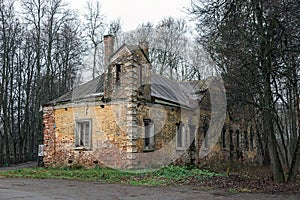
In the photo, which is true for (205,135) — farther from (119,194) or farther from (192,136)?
(119,194)

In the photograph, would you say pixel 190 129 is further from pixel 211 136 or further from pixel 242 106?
pixel 242 106

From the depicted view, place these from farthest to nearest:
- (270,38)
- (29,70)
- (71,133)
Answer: (29,70)
(71,133)
(270,38)

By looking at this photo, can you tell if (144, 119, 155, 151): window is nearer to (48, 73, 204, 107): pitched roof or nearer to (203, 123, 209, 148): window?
(48, 73, 204, 107): pitched roof

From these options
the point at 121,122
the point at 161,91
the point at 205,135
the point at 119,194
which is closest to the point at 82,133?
the point at 121,122

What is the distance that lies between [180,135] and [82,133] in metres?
5.94

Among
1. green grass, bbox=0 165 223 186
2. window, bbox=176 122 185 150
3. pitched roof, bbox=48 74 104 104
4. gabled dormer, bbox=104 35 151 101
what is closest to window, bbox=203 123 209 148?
window, bbox=176 122 185 150

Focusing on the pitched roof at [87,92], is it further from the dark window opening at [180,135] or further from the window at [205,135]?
the window at [205,135]

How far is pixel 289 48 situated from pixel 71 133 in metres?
12.4

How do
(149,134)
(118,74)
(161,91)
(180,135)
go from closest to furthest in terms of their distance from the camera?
(118,74) < (149,134) < (161,91) < (180,135)

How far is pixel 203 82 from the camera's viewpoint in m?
27.6

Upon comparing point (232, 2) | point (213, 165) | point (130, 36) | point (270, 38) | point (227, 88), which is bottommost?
point (213, 165)

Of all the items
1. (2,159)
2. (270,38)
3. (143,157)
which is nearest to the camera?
(270,38)

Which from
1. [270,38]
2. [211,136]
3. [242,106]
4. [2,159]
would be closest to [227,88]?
[242,106]

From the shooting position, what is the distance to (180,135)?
23.3 meters
